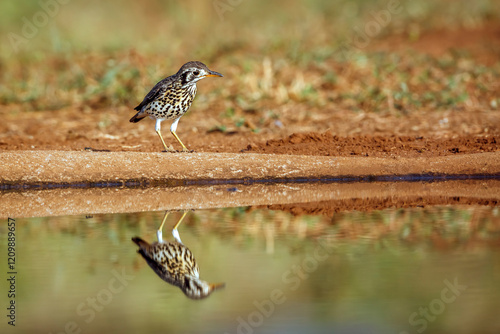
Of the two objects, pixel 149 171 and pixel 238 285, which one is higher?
pixel 149 171

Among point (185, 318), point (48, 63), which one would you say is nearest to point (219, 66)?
point (48, 63)

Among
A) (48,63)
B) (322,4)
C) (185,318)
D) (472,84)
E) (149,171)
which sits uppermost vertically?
(322,4)

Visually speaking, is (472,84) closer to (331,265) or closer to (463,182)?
(463,182)

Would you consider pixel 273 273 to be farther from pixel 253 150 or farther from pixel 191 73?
pixel 253 150

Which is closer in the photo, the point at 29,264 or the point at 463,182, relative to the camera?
the point at 29,264

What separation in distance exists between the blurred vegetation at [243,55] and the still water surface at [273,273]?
516 cm

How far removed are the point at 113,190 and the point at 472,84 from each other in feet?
23.4

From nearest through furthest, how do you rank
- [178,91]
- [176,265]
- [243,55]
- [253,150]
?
[176,265] < [178,91] < [253,150] < [243,55]

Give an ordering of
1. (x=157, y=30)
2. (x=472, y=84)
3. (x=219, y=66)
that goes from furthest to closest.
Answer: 1. (x=157, y=30)
2. (x=219, y=66)
3. (x=472, y=84)

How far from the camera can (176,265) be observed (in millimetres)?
5801

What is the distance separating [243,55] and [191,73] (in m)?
6.94

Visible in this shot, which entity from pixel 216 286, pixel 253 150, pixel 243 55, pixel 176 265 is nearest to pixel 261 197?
pixel 253 150

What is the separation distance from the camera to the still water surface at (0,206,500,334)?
14.5 ft

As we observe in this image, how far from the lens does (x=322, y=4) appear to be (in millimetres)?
20844
